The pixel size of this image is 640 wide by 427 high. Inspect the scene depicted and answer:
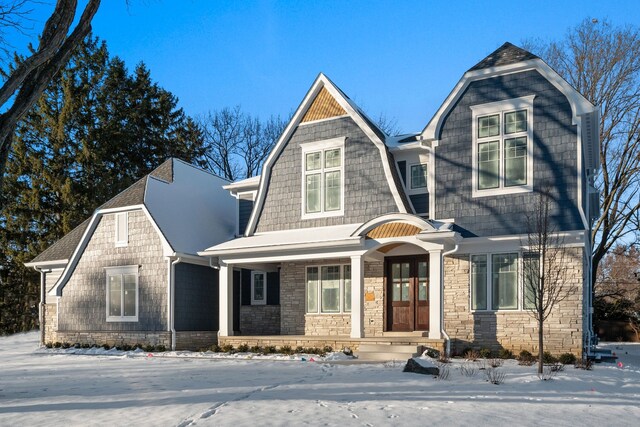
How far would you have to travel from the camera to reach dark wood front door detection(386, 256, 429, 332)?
1597 centimetres

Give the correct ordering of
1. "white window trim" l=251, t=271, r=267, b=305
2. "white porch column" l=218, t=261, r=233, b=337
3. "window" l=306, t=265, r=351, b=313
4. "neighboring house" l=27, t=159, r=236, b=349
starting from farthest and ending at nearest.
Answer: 1. "white window trim" l=251, t=271, r=267, b=305
2. "neighboring house" l=27, t=159, r=236, b=349
3. "white porch column" l=218, t=261, r=233, b=337
4. "window" l=306, t=265, r=351, b=313

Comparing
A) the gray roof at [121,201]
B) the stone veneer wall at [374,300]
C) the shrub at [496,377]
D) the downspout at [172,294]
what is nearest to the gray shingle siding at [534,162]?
the stone veneer wall at [374,300]

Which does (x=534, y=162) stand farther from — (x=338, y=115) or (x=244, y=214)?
(x=244, y=214)

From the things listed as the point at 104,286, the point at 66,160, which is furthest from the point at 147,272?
the point at 66,160

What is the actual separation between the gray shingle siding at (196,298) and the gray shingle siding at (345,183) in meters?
2.65

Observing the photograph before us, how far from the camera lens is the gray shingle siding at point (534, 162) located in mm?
13891

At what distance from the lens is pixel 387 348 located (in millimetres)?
14344

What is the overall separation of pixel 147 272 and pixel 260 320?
3.77 m

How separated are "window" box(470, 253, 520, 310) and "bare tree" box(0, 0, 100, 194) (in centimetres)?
1009

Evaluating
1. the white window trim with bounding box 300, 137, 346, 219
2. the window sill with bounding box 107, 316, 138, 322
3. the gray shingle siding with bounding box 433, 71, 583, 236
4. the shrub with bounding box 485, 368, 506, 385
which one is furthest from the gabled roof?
the shrub with bounding box 485, 368, 506, 385

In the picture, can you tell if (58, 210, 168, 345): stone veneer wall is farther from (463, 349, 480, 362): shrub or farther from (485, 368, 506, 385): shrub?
(485, 368, 506, 385): shrub

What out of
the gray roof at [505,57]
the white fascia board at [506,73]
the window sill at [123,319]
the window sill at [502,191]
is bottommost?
the window sill at [123,319]

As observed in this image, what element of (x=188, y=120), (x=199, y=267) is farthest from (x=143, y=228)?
(x=188, y=120)

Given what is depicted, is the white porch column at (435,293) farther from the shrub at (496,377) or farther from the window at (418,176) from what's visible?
the shrub at (496,377)
